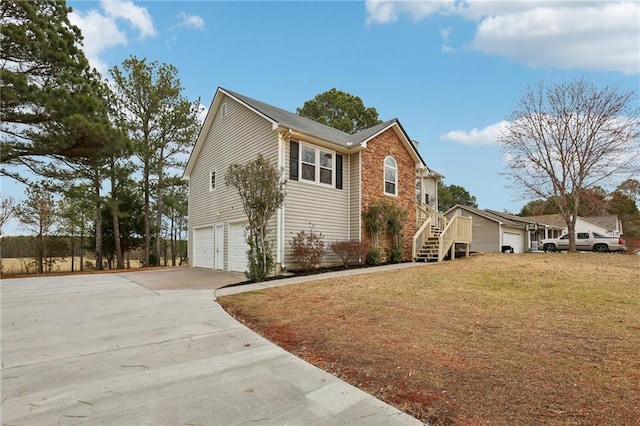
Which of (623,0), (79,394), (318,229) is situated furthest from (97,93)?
(623,0)

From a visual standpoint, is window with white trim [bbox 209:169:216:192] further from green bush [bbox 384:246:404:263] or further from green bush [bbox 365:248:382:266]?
green bush [bbox 384:246:404:263]

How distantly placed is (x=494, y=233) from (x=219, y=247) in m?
23.2

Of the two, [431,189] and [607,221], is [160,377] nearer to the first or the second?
[431,189]

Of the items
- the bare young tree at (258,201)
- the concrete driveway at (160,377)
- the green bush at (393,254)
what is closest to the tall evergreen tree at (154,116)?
the bare young tree at (258,201)

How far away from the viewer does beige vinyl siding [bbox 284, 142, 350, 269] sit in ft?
39.0

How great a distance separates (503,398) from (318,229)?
10102 millimetres

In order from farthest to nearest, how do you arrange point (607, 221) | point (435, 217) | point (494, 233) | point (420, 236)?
point (607, 221)
point (494, 233)
point (435, 217)
point (420, 236)

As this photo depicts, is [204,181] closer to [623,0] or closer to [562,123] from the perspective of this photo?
[623,0]

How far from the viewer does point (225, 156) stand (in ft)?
49.7

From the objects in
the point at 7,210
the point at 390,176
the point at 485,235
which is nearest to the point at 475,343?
the point at 390,176

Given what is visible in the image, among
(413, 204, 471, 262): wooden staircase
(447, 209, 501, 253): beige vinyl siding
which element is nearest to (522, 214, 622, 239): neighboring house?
(447, 209, 501, 253): beige vinyl siding

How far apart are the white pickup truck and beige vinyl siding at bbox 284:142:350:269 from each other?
22.9 meters

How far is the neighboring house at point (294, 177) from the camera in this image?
12.1m

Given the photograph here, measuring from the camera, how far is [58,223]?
21078 mm
